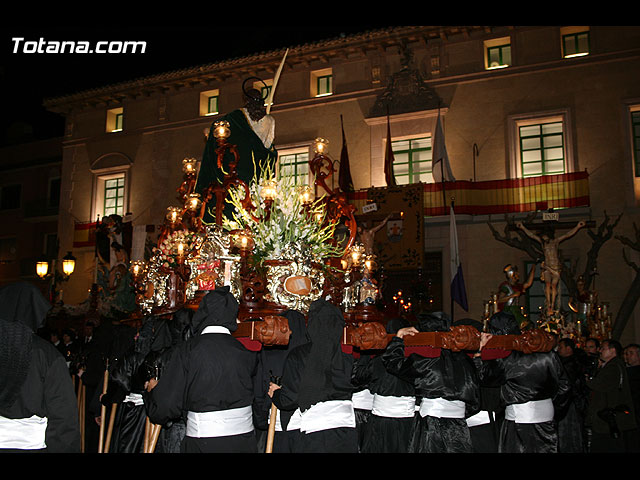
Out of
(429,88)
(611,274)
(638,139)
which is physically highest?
(429,88)

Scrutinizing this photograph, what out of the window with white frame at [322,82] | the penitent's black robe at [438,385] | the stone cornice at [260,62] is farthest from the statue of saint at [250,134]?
the window with white frame at [322,82]

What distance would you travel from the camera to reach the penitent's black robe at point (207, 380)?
14.4ft

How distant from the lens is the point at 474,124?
17953mm

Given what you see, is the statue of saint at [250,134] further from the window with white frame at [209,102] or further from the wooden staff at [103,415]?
the window with white frame at [209,102]

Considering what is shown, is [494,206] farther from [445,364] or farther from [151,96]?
[151,96]

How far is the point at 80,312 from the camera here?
1927cm

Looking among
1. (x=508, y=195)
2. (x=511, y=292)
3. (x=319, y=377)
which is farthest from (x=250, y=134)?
(x=508, y=195)

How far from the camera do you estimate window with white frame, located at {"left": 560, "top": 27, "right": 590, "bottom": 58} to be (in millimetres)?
17281

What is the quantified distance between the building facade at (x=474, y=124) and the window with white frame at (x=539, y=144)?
0.12 ft

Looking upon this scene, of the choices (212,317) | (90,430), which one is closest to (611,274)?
(90,430)

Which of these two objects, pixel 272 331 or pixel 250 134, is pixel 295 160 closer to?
Answer: pixel 250 134

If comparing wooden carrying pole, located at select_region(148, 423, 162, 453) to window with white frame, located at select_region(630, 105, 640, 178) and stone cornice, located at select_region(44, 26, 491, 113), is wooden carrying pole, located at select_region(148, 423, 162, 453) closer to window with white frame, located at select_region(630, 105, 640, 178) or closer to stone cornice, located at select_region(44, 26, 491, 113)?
window with white frame, located at select_region(630, 105, 640, 178)

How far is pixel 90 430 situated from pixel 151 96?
1684 centimetres

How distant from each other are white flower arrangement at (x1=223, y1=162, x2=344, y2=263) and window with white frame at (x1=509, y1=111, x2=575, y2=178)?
11.5 meters
